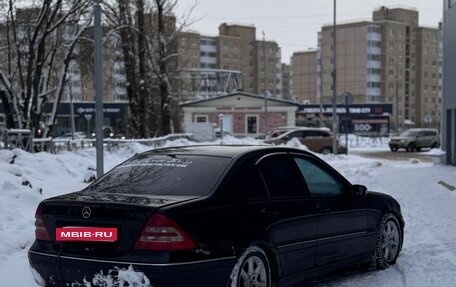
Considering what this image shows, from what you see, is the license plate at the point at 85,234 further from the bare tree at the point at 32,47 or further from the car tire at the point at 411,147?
the car tire at the point at 411,147

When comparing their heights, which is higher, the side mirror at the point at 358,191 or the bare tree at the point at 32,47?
the bare tree at the point at 32,47

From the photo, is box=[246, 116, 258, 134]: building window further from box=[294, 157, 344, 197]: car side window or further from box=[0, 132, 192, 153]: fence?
box=[294, 157, 344, 197]: car side window

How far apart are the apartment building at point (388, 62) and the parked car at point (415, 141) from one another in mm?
60343

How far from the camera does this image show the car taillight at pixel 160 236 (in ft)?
14.4

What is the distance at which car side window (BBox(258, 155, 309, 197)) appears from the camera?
5418mm

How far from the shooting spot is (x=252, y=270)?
493 centimetres

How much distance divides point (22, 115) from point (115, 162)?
359 centimetres

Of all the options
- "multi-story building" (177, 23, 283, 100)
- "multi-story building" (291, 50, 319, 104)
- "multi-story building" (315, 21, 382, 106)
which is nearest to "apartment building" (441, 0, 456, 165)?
"multi-story building" (315, 21, 382, 106)

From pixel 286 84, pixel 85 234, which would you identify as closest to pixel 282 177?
pixel 85 234

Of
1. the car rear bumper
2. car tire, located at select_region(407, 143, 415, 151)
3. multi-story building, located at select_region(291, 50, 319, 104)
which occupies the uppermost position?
multi-story building, located at select_region(291, 50, 319, 104)

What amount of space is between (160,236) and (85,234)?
65cm

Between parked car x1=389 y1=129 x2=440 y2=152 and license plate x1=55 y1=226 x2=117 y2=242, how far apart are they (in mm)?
36703

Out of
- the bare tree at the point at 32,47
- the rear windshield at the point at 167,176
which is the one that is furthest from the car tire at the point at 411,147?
the rear windshield at the point at 167,176

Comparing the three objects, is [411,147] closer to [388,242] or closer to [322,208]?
[388,242]
